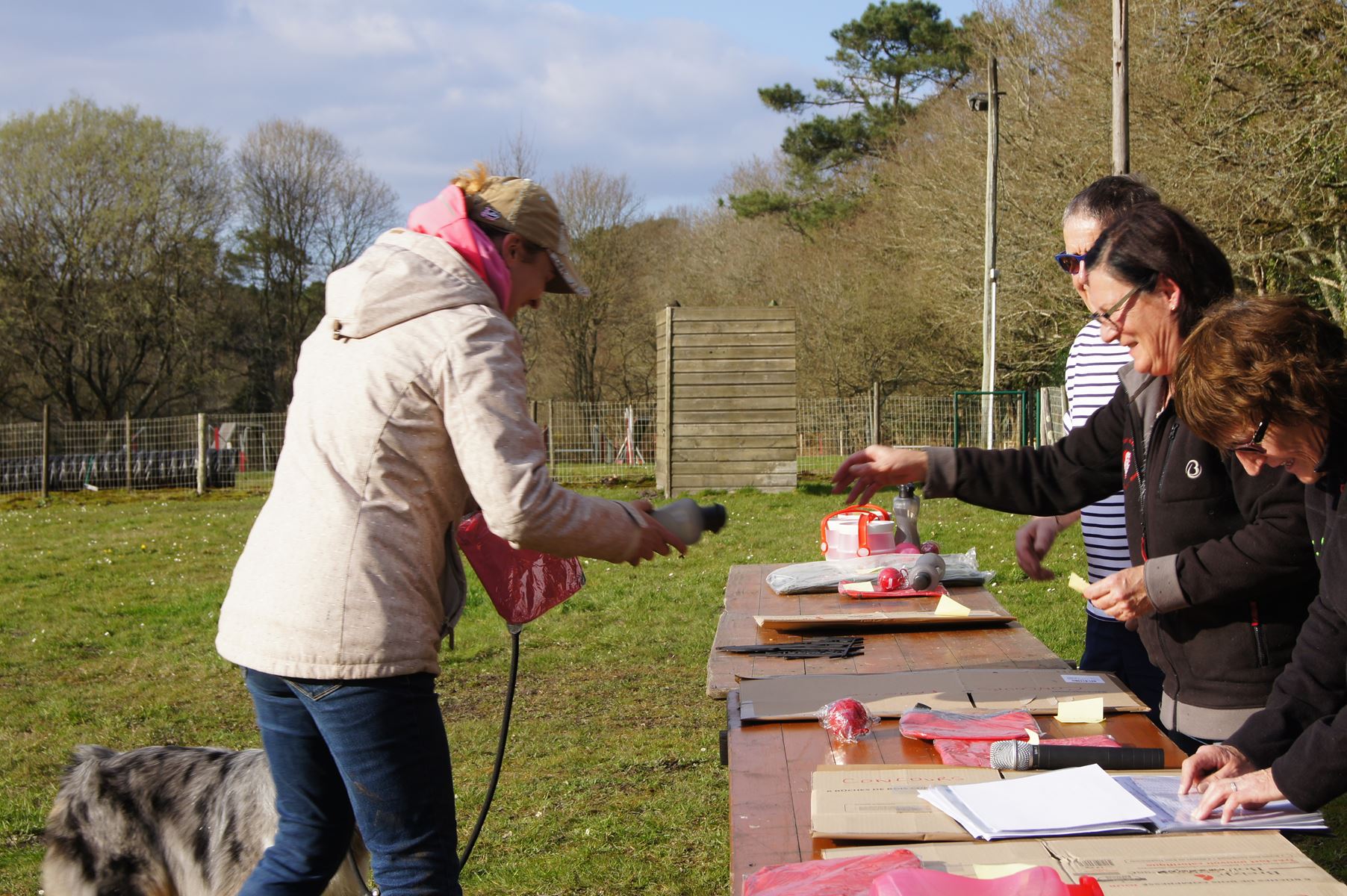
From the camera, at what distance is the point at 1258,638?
7.40ft

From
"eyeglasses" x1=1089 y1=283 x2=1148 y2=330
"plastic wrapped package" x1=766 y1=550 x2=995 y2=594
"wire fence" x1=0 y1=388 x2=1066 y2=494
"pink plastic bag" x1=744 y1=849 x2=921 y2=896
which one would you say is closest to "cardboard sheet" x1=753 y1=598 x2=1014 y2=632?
"plastic wrapped package" x1=766 y1=550 x2=995 y2=594

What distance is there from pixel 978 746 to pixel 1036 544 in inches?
53.5

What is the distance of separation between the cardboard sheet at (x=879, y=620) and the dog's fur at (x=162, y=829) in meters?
1.29

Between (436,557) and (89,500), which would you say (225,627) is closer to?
(436,557)

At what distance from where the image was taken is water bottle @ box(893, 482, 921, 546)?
4277 millimetres

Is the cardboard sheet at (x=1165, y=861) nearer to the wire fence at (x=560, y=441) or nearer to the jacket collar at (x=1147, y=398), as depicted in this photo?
the jacket collar at (x=1147, y=398)

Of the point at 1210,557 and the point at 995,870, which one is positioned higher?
the point at 1210,557

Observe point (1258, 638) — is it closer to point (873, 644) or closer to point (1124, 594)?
point (1124, 594)

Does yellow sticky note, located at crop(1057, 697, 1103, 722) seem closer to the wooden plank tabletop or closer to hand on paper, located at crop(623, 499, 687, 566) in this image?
the wooden plank tabletop

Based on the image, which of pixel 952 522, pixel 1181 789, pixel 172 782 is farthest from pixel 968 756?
pixel 952 522

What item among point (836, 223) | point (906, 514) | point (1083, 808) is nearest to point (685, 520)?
point (1083, 808)

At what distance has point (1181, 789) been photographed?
1906mm

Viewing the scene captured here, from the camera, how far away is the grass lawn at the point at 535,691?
4117 mm

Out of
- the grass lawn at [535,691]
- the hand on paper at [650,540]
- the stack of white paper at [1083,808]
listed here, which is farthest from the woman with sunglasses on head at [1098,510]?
the grass lawn at [535,691]
